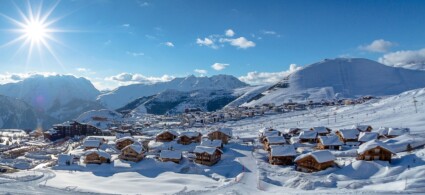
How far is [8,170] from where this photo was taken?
5416 centimetres

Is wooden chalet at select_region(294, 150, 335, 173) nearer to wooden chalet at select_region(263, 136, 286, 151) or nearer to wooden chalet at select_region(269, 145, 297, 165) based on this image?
wooden chalet at select_region(269, 145, 297, 165)

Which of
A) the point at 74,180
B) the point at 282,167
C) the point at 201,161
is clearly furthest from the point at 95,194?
the point at 282,167

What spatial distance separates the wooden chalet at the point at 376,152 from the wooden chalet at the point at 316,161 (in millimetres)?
4146

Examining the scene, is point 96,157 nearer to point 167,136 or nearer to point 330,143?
point 167,136

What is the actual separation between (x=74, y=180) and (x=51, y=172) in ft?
27.0

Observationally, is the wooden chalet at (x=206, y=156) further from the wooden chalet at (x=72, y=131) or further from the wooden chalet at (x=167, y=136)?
the wooden chalet at (x=72, y=131)

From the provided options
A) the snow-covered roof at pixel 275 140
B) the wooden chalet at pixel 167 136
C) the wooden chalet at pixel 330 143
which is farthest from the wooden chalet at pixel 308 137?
the wooden chalet at pixel 167 136

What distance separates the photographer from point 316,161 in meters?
48.2

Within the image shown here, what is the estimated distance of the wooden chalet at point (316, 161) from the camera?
1889 inches

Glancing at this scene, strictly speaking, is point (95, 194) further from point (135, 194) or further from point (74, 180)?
point (74, 180)

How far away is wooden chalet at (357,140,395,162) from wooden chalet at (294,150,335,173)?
13.6ft

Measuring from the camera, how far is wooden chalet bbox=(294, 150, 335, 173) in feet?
157

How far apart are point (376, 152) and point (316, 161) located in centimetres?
799

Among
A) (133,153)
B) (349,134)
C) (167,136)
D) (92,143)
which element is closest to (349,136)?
(349,134)
